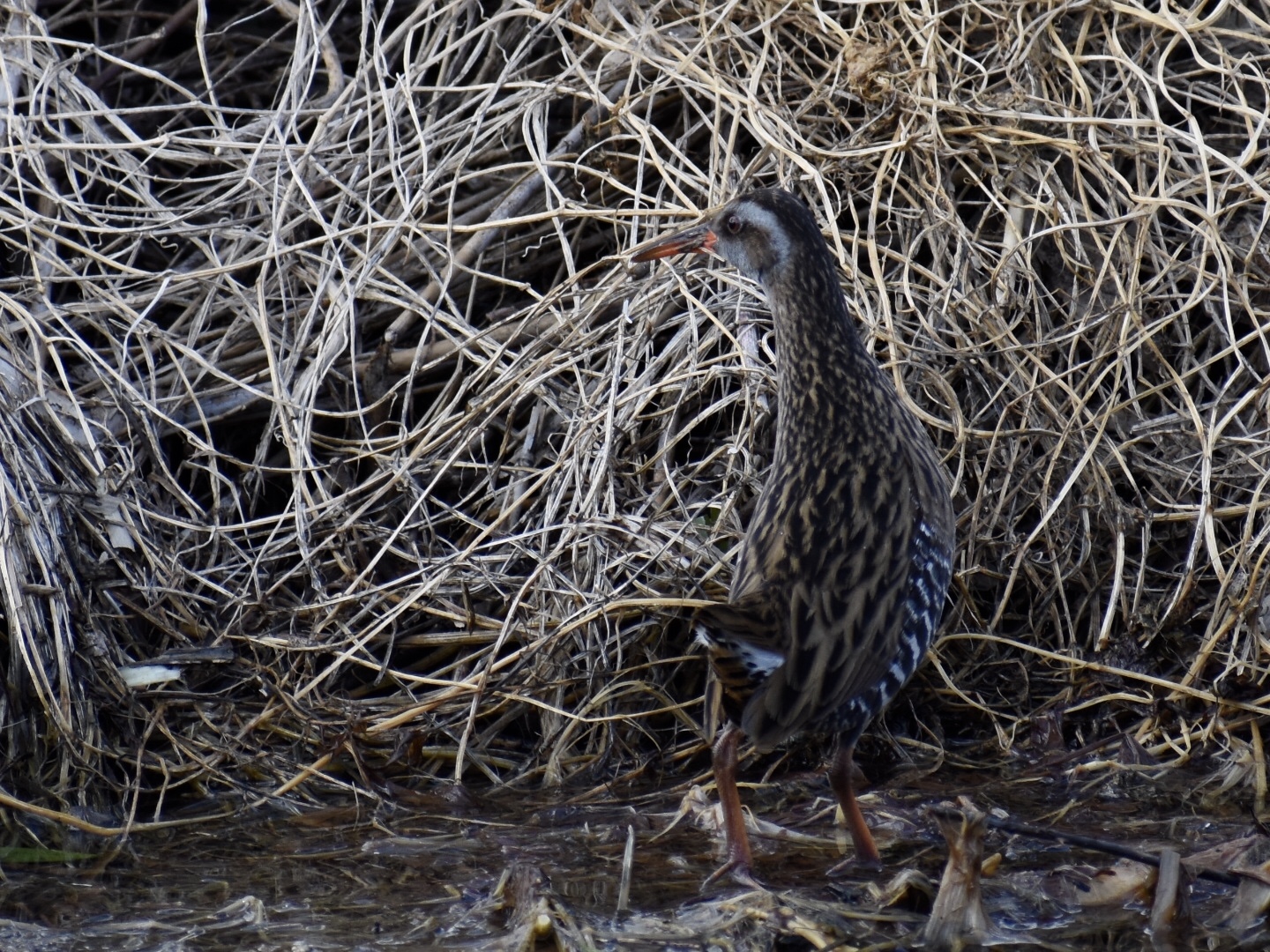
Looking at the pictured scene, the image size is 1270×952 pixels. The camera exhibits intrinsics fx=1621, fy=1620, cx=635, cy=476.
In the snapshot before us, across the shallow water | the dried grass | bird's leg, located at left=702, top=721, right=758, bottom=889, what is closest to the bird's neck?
the dried grass

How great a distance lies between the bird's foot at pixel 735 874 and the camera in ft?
9.27

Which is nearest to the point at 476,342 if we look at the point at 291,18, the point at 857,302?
the point at 857,302

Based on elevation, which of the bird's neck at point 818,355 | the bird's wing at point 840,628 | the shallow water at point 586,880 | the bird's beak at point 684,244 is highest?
the bird's beak at point 684,244

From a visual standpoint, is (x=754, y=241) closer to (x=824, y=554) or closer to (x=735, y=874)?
(x=824, y=554)

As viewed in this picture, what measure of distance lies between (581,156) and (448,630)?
1247 mm

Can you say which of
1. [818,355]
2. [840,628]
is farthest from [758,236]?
[840,628]

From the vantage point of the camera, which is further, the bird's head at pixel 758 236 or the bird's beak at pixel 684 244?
the bird's beak at pixel 684 244

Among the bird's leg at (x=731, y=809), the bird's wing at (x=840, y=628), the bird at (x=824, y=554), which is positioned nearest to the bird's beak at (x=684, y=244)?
the bird at (x=824, y=554)

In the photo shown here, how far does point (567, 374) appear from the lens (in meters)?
3.95

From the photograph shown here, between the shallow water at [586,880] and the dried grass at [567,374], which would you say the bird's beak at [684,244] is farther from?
the shallow water at [586,880]

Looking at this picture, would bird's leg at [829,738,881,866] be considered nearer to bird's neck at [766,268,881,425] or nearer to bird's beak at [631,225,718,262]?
bird's neck at [766,268,881,425]

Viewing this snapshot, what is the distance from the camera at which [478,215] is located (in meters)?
4.20

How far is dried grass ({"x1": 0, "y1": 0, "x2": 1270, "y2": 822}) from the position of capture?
344 cm

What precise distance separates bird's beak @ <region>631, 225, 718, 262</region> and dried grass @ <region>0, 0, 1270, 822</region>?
0.25 m
